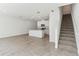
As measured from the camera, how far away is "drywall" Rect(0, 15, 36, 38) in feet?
25.6

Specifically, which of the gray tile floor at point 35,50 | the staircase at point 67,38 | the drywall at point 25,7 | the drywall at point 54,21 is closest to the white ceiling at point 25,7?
the drywall at point 25,7

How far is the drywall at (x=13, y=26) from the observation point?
7789 millimetres

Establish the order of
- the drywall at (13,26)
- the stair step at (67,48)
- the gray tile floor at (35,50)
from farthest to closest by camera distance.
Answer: the drywall at (13,26) < the stair step at (67,48) < the gray tile floor at (35,50)

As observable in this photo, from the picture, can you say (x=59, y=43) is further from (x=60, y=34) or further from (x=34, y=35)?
(x=34, y=35)

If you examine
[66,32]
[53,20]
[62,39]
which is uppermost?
[53,20]

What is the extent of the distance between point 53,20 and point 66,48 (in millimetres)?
2024

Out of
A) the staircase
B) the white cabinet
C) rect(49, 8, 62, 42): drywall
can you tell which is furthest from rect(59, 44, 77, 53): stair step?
the white cabinet

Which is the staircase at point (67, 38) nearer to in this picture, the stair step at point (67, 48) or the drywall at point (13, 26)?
the stair step at point (67, 48)

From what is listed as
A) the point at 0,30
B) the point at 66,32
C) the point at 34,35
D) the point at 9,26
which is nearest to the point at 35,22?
the point at 34,35

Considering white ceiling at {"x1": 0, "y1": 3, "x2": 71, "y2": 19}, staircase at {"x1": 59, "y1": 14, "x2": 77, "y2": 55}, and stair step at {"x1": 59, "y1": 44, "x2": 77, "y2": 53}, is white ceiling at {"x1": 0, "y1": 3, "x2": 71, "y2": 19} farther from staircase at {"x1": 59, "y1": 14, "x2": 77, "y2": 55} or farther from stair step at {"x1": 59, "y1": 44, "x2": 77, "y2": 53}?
stair step at {"x1": 59, "y1": 44, "x2": 77, "y2": 53}

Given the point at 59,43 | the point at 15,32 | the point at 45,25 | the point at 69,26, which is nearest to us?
the point at 59,43

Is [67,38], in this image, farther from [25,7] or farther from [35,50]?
[25,7]

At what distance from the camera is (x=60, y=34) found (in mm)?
5781

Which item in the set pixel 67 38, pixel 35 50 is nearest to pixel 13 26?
pixel 35 50
